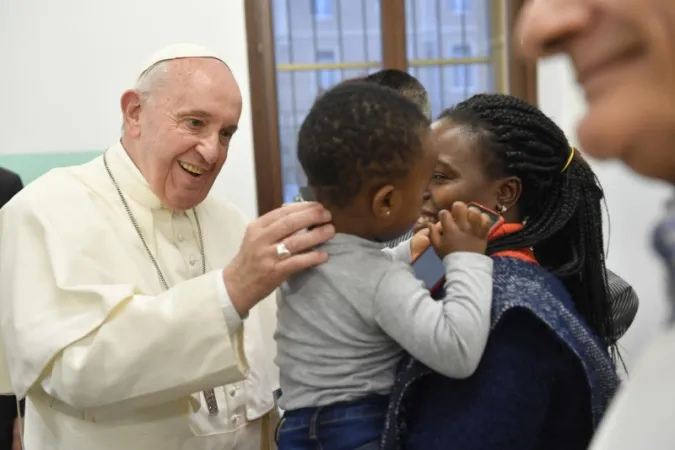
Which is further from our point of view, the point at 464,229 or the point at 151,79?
the point at 151,79

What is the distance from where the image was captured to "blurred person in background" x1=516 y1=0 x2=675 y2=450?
1.43 feet

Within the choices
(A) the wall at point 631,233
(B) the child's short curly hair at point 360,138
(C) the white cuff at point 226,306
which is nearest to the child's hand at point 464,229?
(B) the child's short curly hair at point 360,138

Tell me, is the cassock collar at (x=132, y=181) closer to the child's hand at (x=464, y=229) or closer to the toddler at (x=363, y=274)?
the toddler at (x=363, y=274)

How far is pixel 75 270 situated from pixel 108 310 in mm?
159

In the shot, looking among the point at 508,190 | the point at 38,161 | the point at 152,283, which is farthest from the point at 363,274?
the point at 38,161

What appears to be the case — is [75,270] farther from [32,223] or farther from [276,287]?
[276,287]

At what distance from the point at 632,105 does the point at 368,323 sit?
62 centimetres

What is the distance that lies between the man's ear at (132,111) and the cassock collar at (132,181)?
0.22 ft

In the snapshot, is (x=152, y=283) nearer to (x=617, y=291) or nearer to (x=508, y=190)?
(x=508, y=190)

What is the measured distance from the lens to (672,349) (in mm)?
439

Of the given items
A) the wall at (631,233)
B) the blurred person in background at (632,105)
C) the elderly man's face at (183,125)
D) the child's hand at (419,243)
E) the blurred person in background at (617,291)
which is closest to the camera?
→ the blurred person in background at (632,105)

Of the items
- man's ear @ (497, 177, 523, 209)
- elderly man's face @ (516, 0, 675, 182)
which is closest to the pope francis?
man's ear @ (497, 177, 523, 209)

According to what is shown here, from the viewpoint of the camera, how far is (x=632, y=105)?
476mm

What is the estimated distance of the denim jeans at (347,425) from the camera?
3.40 feet
